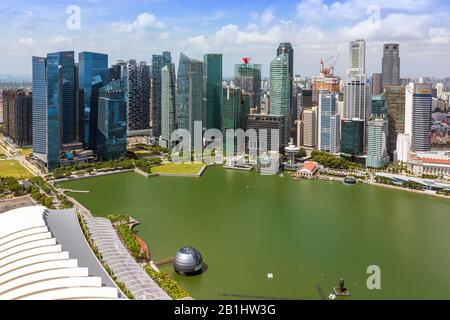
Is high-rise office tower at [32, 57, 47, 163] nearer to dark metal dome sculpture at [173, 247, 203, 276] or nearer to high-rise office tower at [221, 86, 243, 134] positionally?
high-rise office tower at [221, 86, 243, 134]

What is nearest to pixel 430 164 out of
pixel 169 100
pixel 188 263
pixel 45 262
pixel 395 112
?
pixel 395 112

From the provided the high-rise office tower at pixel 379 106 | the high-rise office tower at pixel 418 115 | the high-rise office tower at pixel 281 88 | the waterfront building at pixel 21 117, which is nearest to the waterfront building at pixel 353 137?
the high-rise office tower at pixel 379 106

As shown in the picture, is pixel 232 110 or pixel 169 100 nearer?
pixel 232 110

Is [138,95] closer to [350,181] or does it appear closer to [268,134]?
[268,134]

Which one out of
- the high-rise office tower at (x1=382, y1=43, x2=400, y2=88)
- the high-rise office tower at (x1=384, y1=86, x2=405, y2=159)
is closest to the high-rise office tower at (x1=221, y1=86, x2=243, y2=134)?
the high-rise office tower at (x1=384, y1=86, x2=405, y2=159)

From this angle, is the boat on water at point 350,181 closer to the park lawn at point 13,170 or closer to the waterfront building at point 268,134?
the waterfront building at point 268,134

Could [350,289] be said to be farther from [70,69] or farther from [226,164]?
[70,69]
